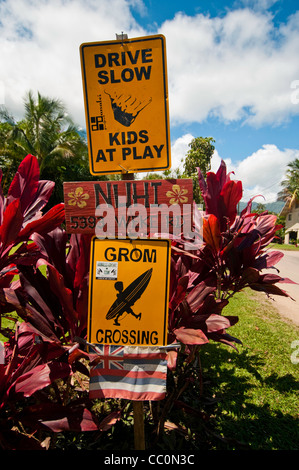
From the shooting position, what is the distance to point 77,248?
169 cm

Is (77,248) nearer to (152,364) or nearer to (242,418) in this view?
(152,364)

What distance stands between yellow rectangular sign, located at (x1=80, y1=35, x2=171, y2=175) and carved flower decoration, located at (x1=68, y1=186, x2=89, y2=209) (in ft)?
0.77

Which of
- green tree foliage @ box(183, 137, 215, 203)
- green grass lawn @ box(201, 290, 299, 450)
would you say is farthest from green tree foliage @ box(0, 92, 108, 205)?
green grass lawn @ box(201, 290, 299, 450)

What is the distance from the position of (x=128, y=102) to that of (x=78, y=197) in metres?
0.58

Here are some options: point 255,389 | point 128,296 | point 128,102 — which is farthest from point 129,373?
point 255,389

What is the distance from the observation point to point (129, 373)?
4.47 ft

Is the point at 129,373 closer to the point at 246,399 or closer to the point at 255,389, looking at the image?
the point at 246,399

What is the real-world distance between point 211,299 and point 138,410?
2.24 ft

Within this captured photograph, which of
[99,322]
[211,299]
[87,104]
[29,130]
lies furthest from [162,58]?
[29,130]

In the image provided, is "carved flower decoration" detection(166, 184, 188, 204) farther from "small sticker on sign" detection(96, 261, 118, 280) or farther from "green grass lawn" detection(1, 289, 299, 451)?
"green grass lawn" detection(1, 289, 299, 451)

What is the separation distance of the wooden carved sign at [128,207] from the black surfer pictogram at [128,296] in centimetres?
23

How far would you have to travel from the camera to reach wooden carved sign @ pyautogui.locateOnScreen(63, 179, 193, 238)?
1.42 metres

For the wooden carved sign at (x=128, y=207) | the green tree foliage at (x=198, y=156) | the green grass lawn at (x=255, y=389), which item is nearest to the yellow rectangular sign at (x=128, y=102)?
the wooden carved sign at (x=128, y=207)

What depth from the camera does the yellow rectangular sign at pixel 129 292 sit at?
1402 millimetres
